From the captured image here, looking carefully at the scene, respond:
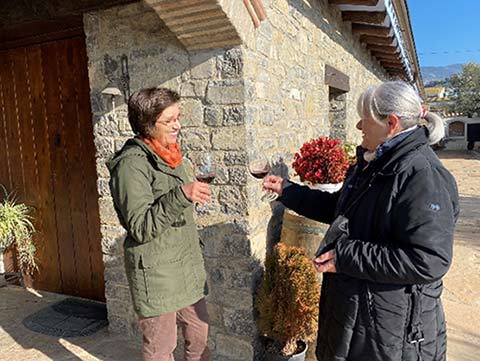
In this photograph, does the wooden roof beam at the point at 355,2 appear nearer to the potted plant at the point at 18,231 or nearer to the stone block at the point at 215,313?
the stone block at the point at 215,313

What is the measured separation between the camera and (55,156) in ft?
12.4

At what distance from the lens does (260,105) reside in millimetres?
2832

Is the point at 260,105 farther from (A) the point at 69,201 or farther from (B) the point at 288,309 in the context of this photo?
(A) the point at 69,201

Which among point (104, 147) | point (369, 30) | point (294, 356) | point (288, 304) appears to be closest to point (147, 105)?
point (104, 147)

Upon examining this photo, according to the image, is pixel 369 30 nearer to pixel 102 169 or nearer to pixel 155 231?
pixel 102 169

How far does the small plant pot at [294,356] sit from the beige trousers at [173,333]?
51cm

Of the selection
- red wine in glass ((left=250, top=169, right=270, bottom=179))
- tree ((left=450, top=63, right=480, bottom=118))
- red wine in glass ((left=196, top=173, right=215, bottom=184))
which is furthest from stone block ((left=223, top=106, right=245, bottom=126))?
tree ((left=450, top=63, right=480, bottom=118))

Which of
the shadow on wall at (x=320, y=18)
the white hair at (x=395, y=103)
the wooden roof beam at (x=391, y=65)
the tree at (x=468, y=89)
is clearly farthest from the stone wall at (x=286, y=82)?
the tree at (x=468, y=89)

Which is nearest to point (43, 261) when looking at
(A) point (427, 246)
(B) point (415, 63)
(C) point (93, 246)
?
(C) point (93, 246)

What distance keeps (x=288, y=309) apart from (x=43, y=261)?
269 cm

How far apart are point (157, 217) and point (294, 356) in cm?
147

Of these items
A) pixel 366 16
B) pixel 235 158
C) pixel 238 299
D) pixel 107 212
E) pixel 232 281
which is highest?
pixel 366 16

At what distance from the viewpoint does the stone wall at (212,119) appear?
2.65 m

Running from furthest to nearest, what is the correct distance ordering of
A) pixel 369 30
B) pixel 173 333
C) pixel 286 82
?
1. pixel 369 30
2. pixel 286 82
3. pixel 173 333
